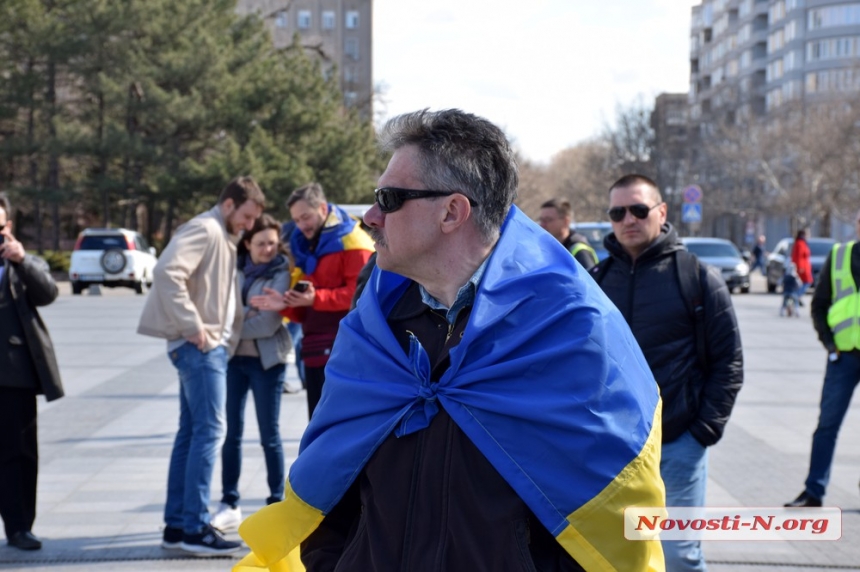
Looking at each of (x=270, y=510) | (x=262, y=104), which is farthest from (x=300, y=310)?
(x=262, y=104)

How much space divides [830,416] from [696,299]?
8.80 ft

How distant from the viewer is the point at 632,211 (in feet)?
15.2

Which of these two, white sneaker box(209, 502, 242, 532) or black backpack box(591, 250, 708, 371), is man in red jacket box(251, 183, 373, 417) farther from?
black backpack box(591, 250, 708, 371)

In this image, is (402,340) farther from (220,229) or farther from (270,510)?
(220,229)

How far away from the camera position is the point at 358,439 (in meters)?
2.45

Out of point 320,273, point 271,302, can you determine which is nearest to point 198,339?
point 271,302

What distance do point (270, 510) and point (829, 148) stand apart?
2348 inches

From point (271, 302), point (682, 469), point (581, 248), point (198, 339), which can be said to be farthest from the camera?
point (581, 248)

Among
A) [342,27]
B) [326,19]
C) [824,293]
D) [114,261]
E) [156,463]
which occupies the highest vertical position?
[326,19]

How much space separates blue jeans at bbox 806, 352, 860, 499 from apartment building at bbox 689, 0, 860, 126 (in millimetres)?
70693

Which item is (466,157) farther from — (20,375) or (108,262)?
(108,262)

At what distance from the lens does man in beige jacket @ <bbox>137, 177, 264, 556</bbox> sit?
18.8 ft

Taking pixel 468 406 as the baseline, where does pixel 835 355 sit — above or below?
below

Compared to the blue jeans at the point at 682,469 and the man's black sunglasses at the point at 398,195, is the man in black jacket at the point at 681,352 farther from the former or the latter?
the man's black sunglasses at the point at 398,195
